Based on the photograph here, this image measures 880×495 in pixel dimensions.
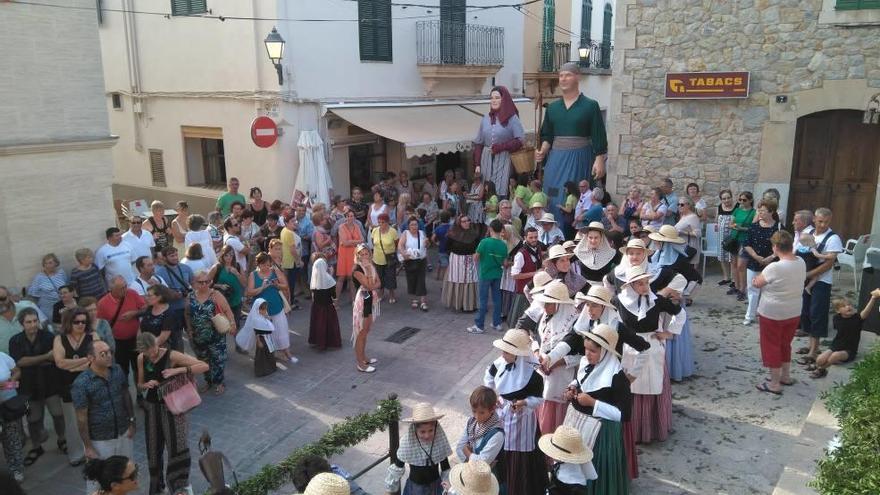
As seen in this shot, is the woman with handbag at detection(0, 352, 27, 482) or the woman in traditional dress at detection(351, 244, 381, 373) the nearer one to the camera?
the woman with handbag at detection(0, 352, 27, 482)

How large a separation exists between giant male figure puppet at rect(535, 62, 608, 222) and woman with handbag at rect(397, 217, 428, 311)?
Answer: 221cm

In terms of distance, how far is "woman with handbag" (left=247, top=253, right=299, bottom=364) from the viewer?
8.17 m

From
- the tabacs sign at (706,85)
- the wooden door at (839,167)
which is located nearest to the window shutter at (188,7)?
the tabacs sign at (706,85)

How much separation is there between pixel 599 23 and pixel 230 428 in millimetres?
22039

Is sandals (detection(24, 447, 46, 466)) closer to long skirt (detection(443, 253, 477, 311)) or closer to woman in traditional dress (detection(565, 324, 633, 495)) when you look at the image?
woman in traditional dress (detection(565, 324, 633, 495))

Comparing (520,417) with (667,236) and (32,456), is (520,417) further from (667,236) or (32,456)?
(32,456)

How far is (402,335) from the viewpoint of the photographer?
9.43 m

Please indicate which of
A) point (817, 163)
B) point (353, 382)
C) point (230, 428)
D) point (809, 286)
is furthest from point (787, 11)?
point (230, 428)

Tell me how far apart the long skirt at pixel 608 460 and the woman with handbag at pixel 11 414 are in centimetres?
486

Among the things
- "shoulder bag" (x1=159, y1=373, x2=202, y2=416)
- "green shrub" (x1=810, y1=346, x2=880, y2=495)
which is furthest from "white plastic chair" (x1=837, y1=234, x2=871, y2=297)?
"shoulder bag" (x1=159, y1=373, x2=202, y2=416)

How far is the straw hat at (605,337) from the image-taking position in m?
4.80

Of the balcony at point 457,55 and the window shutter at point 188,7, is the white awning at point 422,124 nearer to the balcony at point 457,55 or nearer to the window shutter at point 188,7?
the balcony at point 457,55

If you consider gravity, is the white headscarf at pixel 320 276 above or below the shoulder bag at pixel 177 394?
above

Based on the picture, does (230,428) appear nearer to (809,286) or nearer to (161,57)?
(809,286)
